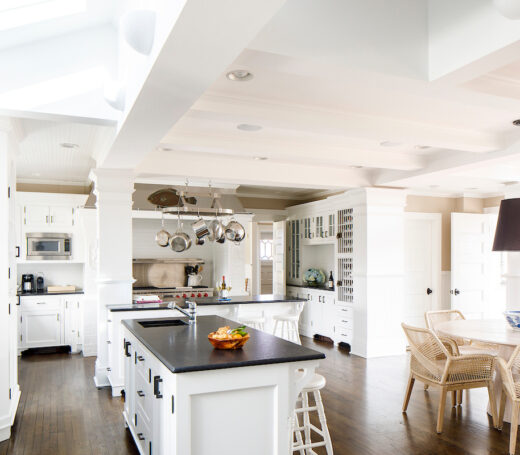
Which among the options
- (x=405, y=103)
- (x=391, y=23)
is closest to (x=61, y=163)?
(x=405, y=103)

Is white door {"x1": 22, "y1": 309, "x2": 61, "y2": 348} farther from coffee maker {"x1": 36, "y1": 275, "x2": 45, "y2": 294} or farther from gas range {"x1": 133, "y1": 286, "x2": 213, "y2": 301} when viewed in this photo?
gas range {"x1": 133, "y1": 286, "x2": 213, "y2": 301}

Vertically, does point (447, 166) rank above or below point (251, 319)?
above

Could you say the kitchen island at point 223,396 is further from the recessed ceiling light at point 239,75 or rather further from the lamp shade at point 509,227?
the lamp shade at point 509,227

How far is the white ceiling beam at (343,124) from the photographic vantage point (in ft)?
11.1

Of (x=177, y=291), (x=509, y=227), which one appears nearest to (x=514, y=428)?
(x=509, y=227)

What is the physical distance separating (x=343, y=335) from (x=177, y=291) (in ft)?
9.65

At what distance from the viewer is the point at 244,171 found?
19.0 ft

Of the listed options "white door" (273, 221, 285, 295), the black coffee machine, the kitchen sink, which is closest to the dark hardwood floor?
the kitchen sink

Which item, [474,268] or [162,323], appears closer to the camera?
[162,323]

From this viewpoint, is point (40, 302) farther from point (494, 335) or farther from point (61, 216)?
point (494, 335)

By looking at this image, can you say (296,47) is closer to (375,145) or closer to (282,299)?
(375,145)

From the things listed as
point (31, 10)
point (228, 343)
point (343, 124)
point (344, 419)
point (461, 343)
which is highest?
point (31, 10)

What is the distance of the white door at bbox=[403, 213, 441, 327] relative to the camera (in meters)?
7.38

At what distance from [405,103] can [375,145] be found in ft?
4.78
